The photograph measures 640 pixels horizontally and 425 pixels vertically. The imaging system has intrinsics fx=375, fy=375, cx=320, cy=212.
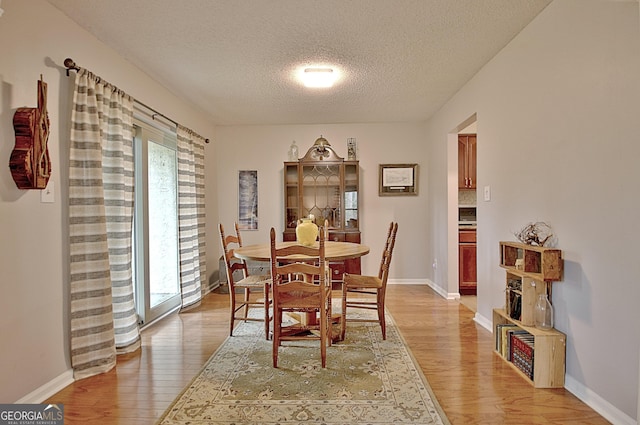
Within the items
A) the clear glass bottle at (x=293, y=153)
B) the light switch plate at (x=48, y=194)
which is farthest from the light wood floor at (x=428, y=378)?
the clear glass bottle at (x=293, y=153)

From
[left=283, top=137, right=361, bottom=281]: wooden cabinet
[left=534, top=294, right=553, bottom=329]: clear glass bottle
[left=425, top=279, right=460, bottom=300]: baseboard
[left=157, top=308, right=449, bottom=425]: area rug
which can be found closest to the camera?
[left=157, top=308, right=449, bottom=425]: area rug

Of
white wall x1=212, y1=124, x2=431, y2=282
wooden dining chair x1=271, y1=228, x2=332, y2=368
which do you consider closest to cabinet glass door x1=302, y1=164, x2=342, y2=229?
white wall x1=212, y1=124, x2=431, y2=282

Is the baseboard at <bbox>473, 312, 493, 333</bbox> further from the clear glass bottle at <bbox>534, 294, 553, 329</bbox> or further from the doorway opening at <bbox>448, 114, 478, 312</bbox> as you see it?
the clear glass bottle at <bbox>534, 294, 553, 329</bbox>

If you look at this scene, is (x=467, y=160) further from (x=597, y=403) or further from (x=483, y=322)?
(x=597, y=403)

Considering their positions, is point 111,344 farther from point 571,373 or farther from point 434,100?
point 434,100

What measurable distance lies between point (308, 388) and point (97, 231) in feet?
5.82

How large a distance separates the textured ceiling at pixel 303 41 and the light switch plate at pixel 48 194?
3.37ft

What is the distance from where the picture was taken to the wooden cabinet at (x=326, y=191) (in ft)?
17.6

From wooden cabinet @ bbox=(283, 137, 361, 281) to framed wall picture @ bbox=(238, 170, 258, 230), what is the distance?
0.56m

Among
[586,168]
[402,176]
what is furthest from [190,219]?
[586,168]

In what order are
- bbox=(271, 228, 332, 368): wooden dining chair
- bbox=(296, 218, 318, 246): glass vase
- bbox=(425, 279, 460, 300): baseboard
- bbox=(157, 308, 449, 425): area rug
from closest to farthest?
bbox=(157, 308, 449, 425): area rug < bbox=(271, 228, 332, 368): wooden dining chair < bbox=(296, 218, 318, 246): glass vase < bbox=(425, 279, 460, 300): baseboard

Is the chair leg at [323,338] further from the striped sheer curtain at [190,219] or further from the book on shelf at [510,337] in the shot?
the striped sheer curtain at [190,219]

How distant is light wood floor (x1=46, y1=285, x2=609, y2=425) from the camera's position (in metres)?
2.03

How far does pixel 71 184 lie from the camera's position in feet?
8.16
